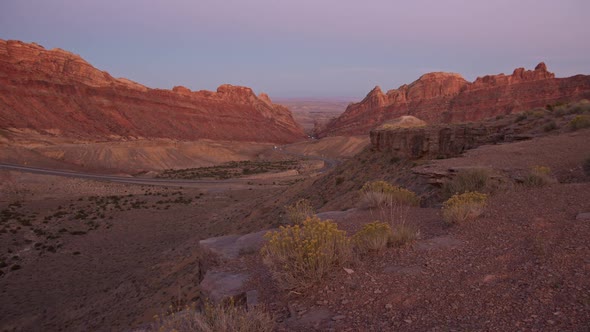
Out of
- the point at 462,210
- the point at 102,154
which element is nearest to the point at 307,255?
the point at 462,210

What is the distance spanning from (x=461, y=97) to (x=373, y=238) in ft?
268

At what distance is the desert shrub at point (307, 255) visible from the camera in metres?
4.49

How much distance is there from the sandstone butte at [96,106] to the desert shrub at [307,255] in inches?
2720

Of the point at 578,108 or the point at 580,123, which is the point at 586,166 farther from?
the point at 578,108

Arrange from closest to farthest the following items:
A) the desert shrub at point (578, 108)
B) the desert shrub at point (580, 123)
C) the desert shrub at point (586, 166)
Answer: the desert shrub at point (586, 166) → the desert shrub at point (580, 123) → the desert shrub at point (578, 108)

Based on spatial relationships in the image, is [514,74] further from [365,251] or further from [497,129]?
[365,251]

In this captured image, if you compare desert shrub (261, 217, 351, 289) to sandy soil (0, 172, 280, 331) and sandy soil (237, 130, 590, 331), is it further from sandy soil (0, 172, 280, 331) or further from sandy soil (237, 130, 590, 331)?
sandy soil (0, 172, 280, 331)

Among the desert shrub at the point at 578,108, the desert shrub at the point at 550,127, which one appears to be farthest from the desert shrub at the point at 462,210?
the desert shrub at the point at 578,108

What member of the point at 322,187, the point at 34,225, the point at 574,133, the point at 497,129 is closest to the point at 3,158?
the point at 34,225

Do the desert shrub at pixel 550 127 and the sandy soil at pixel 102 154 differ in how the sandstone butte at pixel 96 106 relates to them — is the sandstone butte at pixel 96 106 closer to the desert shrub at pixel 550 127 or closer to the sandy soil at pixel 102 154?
the sandy soil at pixel 102 154

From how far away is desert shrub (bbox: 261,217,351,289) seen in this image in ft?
14.7

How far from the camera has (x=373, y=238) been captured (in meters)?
5.41

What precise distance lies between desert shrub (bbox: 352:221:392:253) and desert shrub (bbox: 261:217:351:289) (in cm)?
44

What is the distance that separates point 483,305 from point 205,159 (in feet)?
216
